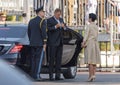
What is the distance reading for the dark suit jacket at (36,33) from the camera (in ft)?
47.4

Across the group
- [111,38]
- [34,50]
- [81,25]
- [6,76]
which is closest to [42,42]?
[34,50]

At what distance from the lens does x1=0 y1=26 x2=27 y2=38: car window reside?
1439cm

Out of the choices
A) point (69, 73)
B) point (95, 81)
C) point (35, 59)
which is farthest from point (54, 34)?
point (95, 81)

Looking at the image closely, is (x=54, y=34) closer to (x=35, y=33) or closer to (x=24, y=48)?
(x=35, y=33)

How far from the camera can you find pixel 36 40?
47.6ft

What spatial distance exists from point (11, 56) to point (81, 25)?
835 cm

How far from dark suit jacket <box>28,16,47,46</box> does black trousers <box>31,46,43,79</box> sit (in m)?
0.14

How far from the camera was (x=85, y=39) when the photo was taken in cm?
1517

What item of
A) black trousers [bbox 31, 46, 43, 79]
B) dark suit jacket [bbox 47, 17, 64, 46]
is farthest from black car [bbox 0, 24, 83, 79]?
dark suit jacket [bbox 47, 17, 64, 46]

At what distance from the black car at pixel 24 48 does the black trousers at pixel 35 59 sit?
0.34 ft

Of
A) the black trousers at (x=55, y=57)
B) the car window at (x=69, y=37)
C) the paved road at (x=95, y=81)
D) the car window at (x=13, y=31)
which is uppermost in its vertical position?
the car window at (x=13, y=31)

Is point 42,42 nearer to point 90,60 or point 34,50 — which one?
point 34,50

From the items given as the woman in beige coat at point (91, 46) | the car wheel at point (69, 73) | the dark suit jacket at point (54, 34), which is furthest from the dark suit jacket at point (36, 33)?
the car wheel at point (69, 73)

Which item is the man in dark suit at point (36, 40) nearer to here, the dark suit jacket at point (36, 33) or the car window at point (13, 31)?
the dark suit jacket at point (36, 33)
